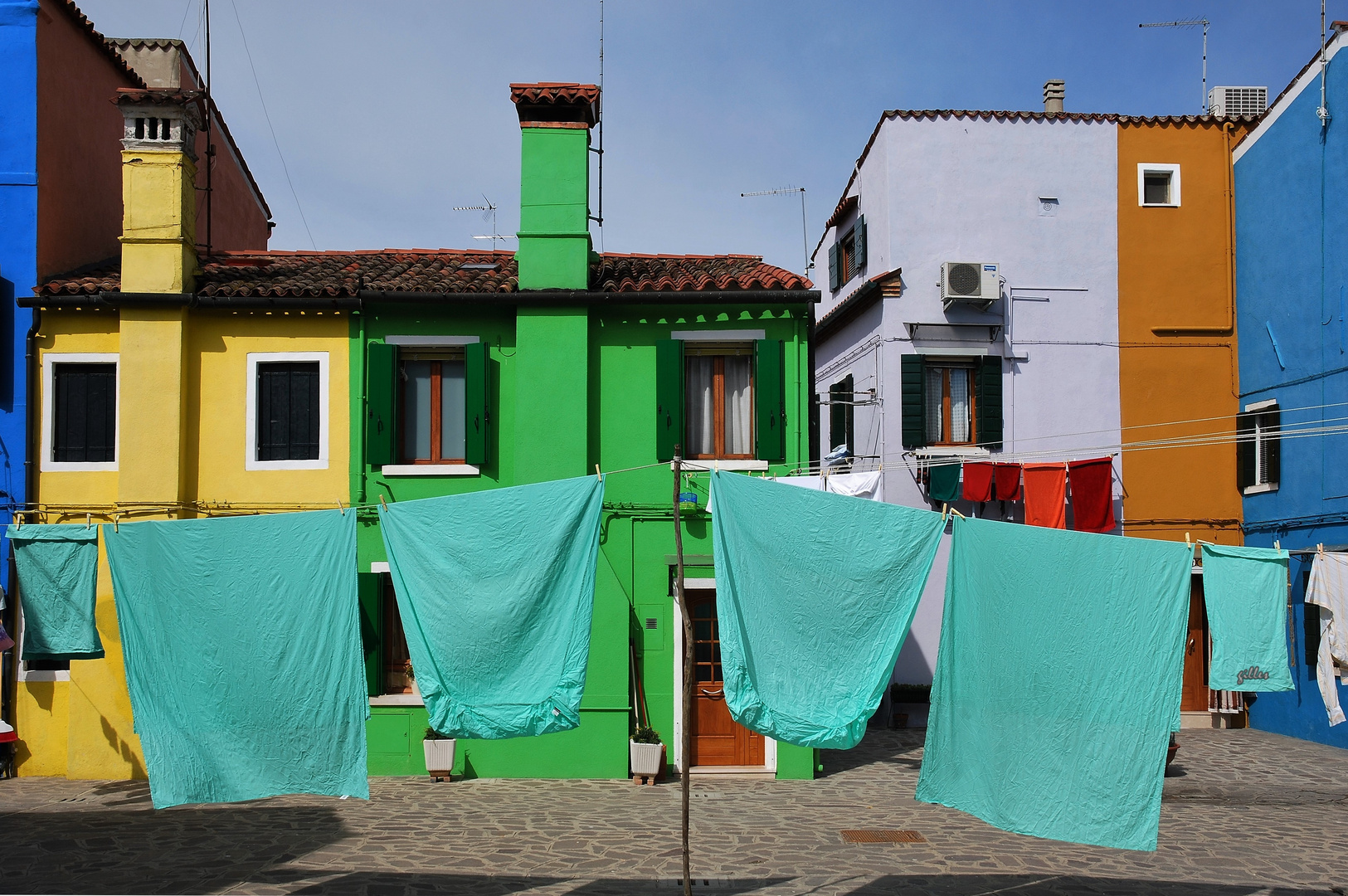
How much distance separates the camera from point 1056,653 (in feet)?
22.0

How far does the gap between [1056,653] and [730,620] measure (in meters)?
2.31

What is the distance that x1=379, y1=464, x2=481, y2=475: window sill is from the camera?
40.7 ft

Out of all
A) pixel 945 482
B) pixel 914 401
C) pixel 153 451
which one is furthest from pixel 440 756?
pixel 914 401

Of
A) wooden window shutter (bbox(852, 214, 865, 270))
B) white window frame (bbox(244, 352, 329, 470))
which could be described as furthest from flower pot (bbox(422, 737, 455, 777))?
wooden window shutter (bbox(852, 214, 865, 270))

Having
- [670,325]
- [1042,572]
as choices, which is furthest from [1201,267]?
[1042,572]

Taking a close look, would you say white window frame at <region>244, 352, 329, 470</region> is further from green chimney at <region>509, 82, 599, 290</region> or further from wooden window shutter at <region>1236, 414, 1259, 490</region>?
wooden window shutter at <region>1236, 414, 1259, 490</region>

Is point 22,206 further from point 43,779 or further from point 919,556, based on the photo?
point 919,556

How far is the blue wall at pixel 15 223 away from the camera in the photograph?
1221cm

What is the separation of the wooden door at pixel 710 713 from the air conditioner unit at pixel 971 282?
6.89m

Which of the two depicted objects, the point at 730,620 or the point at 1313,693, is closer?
the point at 730,620

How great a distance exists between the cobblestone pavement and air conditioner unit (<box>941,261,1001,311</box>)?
771cm

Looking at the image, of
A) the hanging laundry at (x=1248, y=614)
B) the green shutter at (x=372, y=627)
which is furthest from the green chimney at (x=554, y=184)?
the hanging laundry at (x=1248, y=614)

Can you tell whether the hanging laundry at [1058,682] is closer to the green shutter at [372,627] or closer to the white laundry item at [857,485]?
the white laundry item at [857,485]

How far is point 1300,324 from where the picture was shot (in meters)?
15.3
